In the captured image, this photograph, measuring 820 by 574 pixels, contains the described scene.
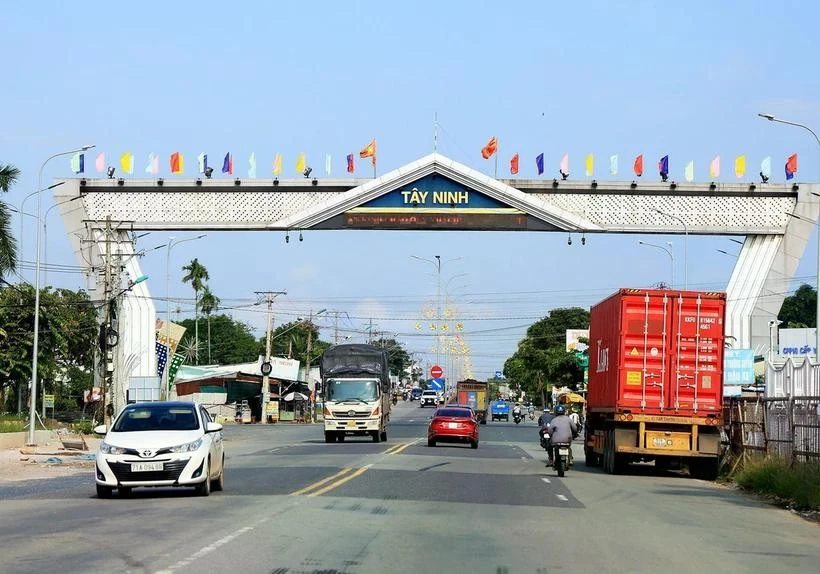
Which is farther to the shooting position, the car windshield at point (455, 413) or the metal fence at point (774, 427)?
the car windshield at point (455, 413)

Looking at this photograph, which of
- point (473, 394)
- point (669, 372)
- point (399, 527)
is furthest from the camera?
point (473, 394)

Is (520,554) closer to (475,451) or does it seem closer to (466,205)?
(475,451)

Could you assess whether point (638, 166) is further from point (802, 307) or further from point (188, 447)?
point (802, 307)

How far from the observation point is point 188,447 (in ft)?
63.2

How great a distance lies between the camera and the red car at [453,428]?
44906 mm

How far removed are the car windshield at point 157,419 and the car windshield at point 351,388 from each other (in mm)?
27569

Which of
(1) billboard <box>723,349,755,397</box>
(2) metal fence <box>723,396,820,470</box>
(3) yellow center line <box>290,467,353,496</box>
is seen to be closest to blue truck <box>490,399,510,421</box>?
(1) billboard <box>723,349,755,397</box>

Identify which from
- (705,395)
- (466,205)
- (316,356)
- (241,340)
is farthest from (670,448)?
(241,340)

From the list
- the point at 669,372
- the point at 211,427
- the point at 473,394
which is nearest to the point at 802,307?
the point at 473,394

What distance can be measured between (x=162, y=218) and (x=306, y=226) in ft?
20.9

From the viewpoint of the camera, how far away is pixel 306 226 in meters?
53.1

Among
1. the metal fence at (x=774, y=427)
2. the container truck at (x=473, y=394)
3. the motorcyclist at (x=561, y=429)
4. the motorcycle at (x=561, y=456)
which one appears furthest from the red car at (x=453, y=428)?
the container truck at (x=473, y=394)

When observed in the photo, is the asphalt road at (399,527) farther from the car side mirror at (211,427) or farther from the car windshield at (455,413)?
the car windshield at (455,413)

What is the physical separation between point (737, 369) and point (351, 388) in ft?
48.2
